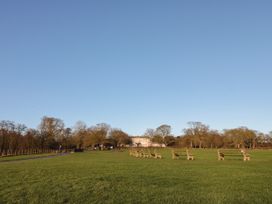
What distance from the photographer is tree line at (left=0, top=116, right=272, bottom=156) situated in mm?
106000

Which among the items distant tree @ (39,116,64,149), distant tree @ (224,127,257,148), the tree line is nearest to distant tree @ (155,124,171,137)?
the tree line

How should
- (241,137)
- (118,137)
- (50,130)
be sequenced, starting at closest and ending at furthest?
(50,130) < (241,137) < (118,137)

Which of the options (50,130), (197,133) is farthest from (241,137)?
(50,130)

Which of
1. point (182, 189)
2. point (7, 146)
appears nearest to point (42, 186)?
point (182, 189)

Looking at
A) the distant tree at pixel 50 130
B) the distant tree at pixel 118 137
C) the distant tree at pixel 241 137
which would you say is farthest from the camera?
the distant tree at pixel 118 137

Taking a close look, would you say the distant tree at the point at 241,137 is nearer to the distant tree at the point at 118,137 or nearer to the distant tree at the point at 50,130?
the distant tree at the point at 118,137

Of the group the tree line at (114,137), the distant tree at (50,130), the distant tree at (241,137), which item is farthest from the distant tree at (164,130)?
the distant tree at (50,130)

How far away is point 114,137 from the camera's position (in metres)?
142

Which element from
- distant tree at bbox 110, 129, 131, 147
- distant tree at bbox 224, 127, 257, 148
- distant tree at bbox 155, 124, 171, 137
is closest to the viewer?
distant tree at bbox 224, 127, 257, 148

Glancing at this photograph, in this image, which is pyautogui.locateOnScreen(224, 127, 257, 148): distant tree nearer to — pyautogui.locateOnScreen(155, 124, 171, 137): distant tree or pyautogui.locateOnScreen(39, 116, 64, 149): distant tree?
pyautogui.locateOnScreen(155, 124, 171, 137): distant tree

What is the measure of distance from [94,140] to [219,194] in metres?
119

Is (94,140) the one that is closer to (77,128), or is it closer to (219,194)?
(77,128)

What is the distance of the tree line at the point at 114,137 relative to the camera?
348 ft

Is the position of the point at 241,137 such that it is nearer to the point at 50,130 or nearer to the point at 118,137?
the point at 118,137
